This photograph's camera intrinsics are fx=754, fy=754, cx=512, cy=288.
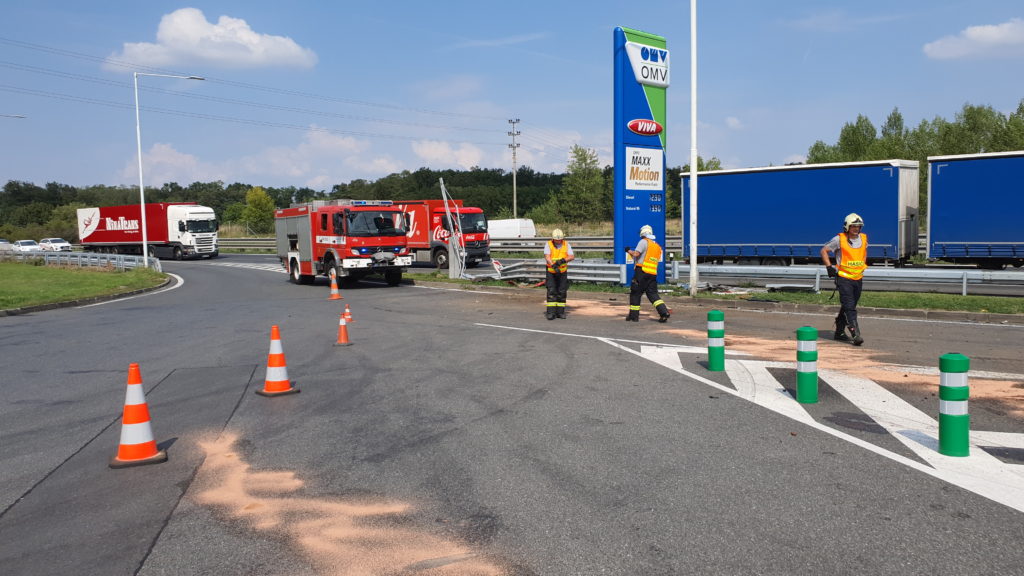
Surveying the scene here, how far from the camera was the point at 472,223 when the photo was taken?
108 ft

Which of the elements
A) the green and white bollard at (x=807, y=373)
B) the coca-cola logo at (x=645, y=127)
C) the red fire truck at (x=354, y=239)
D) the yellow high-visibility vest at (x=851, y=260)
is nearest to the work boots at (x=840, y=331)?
the yellow high-visibility vest at (x=851, y=260)

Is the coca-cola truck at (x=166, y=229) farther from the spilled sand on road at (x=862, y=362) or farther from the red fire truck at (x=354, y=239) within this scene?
the spilled sand on road at (x=862, y=362)

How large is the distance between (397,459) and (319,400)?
2.47 meters

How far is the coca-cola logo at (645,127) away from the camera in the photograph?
19094 millimetres

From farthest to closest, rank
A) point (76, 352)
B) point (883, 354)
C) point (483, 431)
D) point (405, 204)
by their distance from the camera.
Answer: point (405, 204)
point (76, 352)
point (883, 354)
point (483, 431)

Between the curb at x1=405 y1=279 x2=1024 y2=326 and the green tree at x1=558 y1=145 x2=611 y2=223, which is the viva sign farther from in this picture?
the green tree at x1=558 y1=145 x2=611 y2=223

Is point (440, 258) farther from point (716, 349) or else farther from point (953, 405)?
point (953, 405)

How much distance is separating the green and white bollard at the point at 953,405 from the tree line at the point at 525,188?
32.0 m

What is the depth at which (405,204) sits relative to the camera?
32688 mm

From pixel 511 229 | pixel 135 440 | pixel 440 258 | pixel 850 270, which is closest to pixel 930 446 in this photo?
pixel 850 270

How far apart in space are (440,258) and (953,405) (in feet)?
91.9

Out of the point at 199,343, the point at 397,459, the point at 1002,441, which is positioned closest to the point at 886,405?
the point at 1002,441

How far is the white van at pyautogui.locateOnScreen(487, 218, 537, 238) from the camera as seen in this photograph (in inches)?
1959

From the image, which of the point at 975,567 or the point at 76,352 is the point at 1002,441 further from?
the point at 76,352
